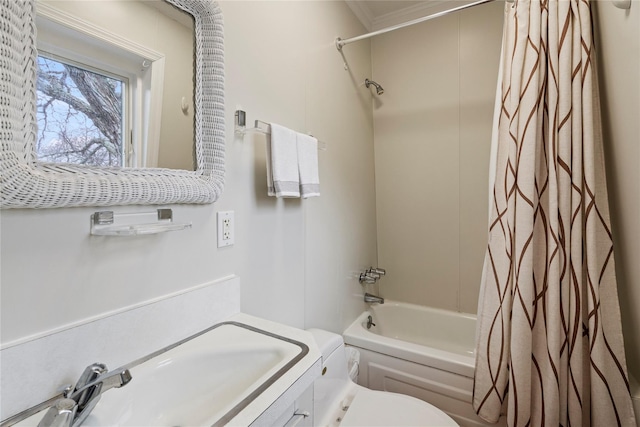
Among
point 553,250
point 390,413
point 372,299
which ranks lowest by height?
point 390,413

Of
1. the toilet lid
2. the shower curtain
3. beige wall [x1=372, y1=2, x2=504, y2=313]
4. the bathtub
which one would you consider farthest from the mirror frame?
beige wall [x1=372, y1=2, x2=504, y2=313]

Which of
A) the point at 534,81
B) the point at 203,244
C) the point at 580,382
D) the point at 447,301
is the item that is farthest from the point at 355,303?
the point at 534,81

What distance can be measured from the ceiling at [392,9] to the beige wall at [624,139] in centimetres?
118

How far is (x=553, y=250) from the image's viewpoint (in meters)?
1.16

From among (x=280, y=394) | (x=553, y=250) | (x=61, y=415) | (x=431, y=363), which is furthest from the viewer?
(x=431, y=363)

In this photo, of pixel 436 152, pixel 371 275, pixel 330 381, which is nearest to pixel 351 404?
pixel 330 381

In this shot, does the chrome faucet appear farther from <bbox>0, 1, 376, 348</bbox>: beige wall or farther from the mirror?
the mirror

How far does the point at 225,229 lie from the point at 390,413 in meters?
1.04

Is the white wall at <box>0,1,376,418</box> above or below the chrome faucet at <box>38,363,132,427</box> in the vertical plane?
above

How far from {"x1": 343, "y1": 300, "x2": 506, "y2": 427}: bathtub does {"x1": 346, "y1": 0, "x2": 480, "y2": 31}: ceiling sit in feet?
7.46

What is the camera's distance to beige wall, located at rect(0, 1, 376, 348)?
0.64 metres

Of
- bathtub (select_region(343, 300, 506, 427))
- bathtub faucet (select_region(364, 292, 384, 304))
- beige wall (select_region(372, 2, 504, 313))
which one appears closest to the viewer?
bathtub (select_region(343, 300, 506, 427))

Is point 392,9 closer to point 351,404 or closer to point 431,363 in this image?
point 431,363

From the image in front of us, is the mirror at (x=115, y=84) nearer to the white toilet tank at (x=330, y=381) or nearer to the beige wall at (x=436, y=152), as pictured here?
the white toilet tank at (x=330, y=381)
